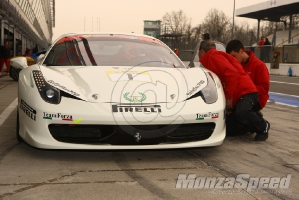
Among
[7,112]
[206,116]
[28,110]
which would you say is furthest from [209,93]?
[7,112]

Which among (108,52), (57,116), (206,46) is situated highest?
(206,46)

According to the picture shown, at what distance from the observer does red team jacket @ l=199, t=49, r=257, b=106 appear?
4.30 m

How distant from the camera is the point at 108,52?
452 cm

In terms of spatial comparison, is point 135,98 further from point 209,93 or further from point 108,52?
point 108,52

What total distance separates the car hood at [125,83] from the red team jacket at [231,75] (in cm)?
40

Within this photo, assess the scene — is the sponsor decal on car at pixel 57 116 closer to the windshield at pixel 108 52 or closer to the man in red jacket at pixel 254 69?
the windshield at pixel 108 52

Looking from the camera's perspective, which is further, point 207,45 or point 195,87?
point 207,45

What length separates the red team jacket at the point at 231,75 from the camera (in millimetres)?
4305

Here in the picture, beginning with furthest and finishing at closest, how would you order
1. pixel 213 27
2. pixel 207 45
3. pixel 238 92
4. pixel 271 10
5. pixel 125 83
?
pixel 213 27 < pixel 271 10 < pixel 207 45 < pixel 238 92 < pixel 125 83

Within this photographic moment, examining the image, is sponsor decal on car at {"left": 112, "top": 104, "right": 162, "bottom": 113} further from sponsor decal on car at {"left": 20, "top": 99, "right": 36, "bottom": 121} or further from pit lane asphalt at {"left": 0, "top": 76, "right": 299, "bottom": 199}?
sponsor decal on car at {"left": 20, "top": 99, "right": 36, "bottom": 121}

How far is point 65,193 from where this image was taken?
8.65 ft

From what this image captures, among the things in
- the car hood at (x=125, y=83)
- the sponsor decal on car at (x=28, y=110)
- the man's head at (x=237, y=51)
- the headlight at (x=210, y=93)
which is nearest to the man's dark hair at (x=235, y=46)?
the man's head at (x=237, y=51)

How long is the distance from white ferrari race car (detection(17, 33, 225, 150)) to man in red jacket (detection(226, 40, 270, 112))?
2.90 ft

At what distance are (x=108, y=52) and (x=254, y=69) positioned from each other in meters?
1.79
